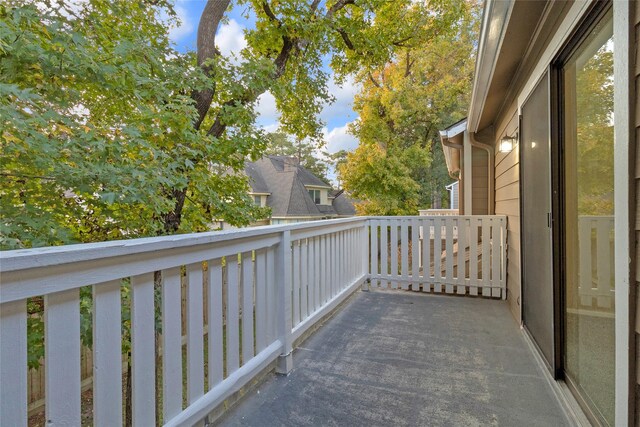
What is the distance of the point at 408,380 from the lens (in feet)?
6.75

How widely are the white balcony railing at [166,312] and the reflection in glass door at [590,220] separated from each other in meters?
1.64

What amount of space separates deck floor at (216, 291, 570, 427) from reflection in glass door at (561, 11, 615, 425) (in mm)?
361

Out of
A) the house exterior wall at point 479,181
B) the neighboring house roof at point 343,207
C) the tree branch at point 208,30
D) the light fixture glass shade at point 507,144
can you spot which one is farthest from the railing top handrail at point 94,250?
the neighboring house roof at point 343,207

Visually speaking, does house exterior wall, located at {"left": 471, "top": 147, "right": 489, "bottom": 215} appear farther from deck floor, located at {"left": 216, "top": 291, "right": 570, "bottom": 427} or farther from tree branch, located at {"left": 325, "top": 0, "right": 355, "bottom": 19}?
tree branch, located at {"left": 325, "top": 0, "right": 355, "bottom": 19}

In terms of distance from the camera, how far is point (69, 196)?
3.02m

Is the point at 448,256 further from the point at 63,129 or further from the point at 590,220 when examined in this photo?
the point at 63,129

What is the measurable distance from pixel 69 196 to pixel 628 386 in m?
3.95

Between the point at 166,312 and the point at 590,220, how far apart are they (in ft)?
6.39

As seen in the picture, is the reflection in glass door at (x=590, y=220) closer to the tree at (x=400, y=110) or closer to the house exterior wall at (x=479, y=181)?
the house exterior wall at (x=479, y=181)

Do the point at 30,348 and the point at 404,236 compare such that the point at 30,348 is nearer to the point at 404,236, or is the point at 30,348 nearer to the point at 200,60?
the point at 404,236

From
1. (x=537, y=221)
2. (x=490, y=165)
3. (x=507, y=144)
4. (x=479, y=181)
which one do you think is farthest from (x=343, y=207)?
(x=537, y=221)

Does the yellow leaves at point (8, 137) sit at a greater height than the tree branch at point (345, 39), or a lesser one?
lesser

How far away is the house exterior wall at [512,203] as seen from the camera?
310 centimetres

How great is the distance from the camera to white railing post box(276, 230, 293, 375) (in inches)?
85.7
